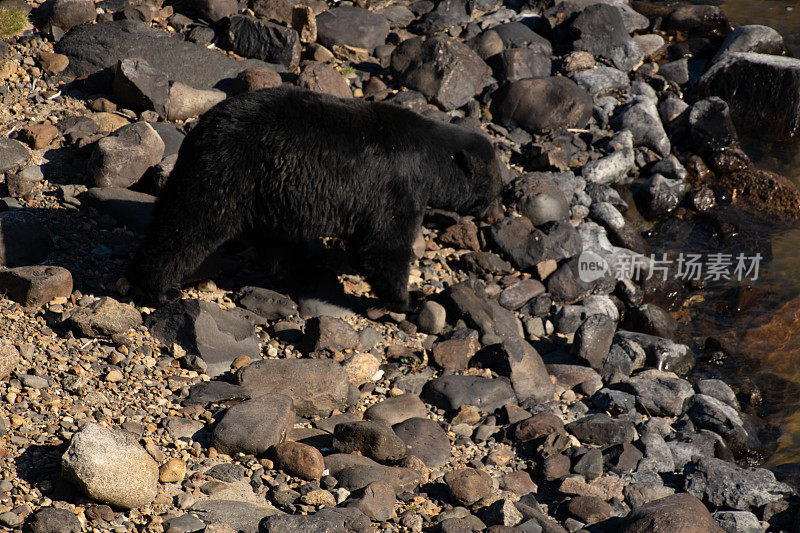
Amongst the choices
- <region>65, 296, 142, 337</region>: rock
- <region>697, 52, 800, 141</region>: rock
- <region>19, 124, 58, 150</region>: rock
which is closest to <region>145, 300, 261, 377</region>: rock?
<region>65, 296, 142, 337</region>: rock

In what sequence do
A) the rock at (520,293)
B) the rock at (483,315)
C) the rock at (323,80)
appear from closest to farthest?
the rock at (483,315) → the rock at (520,293) → the rock at (323,80)

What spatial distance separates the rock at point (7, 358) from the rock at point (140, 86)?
4215 millimetres

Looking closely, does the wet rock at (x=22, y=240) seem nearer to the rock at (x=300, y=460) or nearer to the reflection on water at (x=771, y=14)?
the rock at (x=300, y=460)

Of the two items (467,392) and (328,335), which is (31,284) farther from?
(467,392)

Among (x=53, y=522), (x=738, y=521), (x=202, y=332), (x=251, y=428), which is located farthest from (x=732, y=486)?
(x=53, y=522)

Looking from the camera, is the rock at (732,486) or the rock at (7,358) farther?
the rock at (732,486)

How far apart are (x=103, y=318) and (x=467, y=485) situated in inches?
130

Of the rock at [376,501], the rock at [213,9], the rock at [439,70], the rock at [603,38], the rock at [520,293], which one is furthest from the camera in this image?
the rock at [603,38]

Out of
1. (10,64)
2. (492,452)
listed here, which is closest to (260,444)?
(492,452)

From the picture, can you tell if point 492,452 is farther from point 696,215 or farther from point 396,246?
point 696,215

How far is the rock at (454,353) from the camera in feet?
23.0

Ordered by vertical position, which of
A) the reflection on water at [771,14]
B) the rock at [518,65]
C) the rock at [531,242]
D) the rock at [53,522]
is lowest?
the rock at [53,522]

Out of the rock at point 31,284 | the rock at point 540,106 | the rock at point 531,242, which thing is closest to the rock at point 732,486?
the rock at point 531,242

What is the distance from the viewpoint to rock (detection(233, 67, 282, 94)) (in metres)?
9.34
